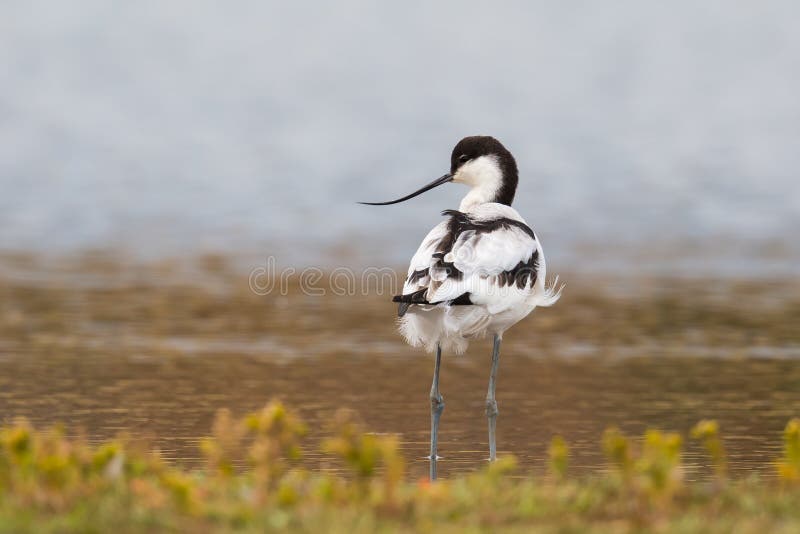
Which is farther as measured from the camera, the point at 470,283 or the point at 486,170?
the point at 486,170

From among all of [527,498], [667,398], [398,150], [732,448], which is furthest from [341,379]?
[398,150]

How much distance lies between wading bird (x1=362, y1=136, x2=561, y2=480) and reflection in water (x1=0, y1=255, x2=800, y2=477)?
0.70 m

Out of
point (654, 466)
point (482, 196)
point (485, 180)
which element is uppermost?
point (485, 180)

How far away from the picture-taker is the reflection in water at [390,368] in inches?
382

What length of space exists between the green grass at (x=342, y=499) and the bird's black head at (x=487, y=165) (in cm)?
383

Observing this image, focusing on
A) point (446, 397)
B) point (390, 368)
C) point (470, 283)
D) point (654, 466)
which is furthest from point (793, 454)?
point (390, 368)

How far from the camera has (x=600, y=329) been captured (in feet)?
47.6

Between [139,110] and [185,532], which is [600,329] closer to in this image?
[185,532]

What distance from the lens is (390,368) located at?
40.0ft

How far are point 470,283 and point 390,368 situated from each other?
382 centimetres

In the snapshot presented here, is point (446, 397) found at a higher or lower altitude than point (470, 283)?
lower

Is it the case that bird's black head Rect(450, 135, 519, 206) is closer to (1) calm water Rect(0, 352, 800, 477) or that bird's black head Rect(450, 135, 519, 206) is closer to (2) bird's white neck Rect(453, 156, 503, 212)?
(2) bird's white neck Rect(453, 156, 503, 212)

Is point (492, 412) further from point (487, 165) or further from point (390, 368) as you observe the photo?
point (390, 368)

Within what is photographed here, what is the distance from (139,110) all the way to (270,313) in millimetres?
23178
